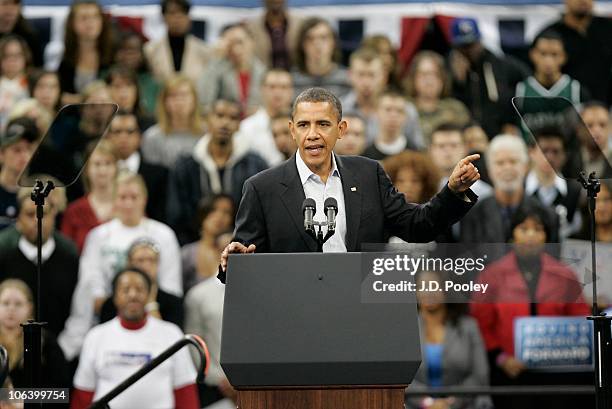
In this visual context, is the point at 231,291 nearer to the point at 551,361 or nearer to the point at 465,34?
the point at 551,361

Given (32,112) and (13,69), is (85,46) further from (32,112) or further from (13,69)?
(32,112)

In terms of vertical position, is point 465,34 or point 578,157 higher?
point 465,34

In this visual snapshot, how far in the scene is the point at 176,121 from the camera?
368 inches

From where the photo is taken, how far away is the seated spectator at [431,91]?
9578mm

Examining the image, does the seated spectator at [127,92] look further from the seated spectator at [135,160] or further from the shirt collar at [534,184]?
the shirt collar at [534,184]

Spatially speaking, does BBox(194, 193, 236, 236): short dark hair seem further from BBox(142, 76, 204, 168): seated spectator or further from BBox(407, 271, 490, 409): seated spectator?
BBox(407, 271, 490, 409): seated spectator

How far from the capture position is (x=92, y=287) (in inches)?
344

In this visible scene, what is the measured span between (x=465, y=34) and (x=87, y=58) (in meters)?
2.95

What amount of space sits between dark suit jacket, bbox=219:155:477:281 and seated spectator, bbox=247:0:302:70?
411 cm

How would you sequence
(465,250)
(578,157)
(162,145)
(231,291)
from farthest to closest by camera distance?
(162,145)
(578,157)
(465,250)
(231,291)

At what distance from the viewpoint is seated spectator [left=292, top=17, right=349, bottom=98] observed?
964 cm

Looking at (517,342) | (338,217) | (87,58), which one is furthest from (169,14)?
(338,217)

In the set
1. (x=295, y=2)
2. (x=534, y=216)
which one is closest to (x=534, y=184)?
(x=534, y=216)

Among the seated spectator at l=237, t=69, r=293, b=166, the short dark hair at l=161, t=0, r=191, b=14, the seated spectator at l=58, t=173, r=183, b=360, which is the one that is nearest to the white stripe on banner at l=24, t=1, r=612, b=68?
the short dark hair at l=161, t=0, r=191, b=14
